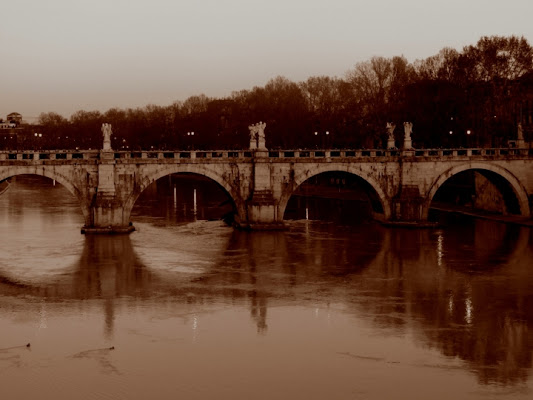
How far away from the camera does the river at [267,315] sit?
1789 centimetres

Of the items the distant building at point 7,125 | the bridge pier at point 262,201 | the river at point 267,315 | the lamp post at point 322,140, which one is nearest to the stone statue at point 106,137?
the river at point 267,315

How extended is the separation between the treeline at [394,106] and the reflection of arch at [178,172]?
20.6m

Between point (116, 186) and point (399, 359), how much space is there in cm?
2396

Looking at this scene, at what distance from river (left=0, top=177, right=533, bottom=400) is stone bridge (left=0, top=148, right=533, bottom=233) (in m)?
1.93

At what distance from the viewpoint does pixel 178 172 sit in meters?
41.2

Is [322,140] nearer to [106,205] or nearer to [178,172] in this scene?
[178,172]

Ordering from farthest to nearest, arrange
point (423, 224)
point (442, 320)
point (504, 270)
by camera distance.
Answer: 1. point (423, 224)
2. point (504, 270)
3. point (442, 320)

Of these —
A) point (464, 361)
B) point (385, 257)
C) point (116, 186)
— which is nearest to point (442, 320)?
point (464, 361)

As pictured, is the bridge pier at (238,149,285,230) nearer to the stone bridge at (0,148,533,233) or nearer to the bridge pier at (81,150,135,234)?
the stone bridge at (0,148,533,233)

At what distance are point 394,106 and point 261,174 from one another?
79.1 feet

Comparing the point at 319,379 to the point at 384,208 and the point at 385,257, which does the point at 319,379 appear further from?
the point at 384,208

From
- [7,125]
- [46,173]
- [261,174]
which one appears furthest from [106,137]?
[7,125]

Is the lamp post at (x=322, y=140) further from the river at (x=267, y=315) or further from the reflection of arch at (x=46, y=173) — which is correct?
the reflection of arch at (x=46, y=173)

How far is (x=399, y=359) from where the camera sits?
19391mm
